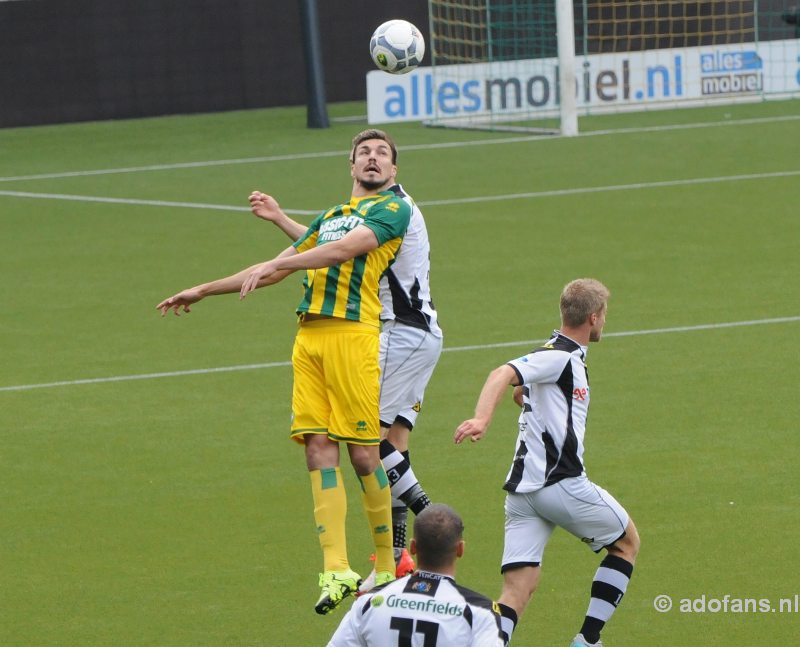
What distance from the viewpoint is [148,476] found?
9438mm

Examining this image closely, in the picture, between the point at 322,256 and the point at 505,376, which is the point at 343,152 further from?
the point at 505,376

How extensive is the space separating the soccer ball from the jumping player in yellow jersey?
5.41m

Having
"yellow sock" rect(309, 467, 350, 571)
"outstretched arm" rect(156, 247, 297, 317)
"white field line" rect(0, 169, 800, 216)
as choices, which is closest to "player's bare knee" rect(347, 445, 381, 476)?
"yellow sock" rect(309, 467, 350, 571)

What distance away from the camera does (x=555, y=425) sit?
6410 millimetres

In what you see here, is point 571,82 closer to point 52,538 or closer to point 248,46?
point 248,46

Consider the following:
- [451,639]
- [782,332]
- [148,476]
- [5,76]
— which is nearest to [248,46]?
[5,76]

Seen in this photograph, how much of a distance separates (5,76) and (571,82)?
12688mm

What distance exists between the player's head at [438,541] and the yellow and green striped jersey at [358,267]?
245 cm

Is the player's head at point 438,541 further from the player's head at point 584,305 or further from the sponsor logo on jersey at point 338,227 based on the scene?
the sponsor logo on jersey at point 338,227

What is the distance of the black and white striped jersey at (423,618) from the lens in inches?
189

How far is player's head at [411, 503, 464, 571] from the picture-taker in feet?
16.2

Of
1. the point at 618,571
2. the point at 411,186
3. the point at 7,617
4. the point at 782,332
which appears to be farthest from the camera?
the point at 411,186

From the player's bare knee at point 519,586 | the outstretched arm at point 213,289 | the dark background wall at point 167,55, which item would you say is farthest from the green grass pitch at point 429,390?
the dark background wall at point 167,55

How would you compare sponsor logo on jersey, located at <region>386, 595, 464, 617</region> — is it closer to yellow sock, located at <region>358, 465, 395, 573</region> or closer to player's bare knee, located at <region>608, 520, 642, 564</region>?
player's bare knee, located at <region>608, 520, 642, 564</region>
